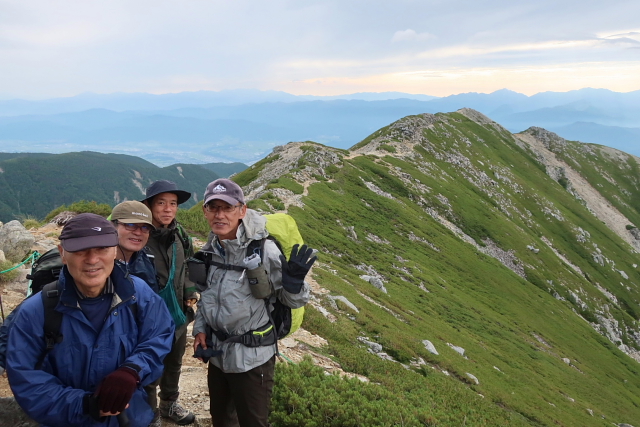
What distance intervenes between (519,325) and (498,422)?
28.1 metres

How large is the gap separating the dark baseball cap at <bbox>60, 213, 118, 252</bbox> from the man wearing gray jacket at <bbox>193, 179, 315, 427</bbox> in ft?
5.18

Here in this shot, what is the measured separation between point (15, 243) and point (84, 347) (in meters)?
13.7

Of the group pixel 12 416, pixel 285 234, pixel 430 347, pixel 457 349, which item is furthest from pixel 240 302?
pixel 457 349

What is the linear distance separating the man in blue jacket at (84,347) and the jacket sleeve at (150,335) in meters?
0.03

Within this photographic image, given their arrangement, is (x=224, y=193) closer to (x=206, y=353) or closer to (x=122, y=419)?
(x=206, y=353)

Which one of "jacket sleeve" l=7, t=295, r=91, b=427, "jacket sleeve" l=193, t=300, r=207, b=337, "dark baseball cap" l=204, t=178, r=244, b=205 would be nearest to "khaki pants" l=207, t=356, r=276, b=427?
"jacket sleeve" l=193, t=300, r=207, b=337

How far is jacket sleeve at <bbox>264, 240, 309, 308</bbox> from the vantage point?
5.27m

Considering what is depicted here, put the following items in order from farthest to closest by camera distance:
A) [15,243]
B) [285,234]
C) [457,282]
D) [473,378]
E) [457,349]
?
[457,282] < [457,349] < [473,378] < [15,243] < [285,234]

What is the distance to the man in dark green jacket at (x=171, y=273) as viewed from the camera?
256 inches

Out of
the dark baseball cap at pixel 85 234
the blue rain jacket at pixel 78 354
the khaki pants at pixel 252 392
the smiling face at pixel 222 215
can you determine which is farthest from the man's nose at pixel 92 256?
the khaki pants at pixel 252 392

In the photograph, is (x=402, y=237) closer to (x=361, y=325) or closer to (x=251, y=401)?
(x=361, y=325)

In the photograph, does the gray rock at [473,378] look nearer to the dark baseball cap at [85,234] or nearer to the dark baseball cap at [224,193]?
the dark baseball cap at [224,193]

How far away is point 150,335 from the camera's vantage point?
14.7 ft

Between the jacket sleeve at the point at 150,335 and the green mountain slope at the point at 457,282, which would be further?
the green mountain slope at the point at 457,282
